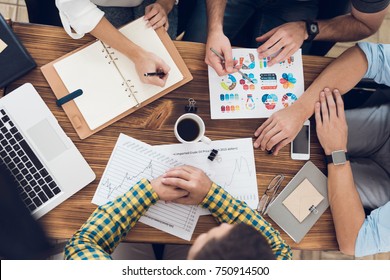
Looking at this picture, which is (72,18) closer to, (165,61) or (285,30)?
(165,61)

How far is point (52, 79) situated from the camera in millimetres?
1101

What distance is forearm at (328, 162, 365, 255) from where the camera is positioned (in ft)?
3.79

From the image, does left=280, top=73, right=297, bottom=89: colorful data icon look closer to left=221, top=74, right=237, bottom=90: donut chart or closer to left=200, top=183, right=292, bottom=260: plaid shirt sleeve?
left=221, top=74, right=237, bottom=90: donut chart

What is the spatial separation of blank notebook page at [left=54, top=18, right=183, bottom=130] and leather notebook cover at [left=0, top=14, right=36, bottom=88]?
8cm

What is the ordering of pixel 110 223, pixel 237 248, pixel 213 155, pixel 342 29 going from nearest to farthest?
pixel 237 248 < pixel 110 223 < pixel 213 155 < pixel 342 29

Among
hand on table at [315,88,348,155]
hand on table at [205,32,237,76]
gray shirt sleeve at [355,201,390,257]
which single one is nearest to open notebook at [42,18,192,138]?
hand on table at [205,32,237,76]

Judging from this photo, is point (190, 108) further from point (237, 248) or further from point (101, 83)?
point (237, 248)

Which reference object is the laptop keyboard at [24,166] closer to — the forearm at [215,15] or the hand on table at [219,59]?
the hand on table at [219,59]

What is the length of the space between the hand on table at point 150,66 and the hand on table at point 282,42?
0.32 meters

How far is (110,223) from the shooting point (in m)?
1.03

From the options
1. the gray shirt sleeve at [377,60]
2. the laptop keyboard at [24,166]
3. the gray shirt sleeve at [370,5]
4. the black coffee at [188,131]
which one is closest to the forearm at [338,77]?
the gray shirt sleeve at [377,60]

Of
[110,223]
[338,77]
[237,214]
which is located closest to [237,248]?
[237,214]

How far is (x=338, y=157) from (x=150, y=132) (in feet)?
1.91
